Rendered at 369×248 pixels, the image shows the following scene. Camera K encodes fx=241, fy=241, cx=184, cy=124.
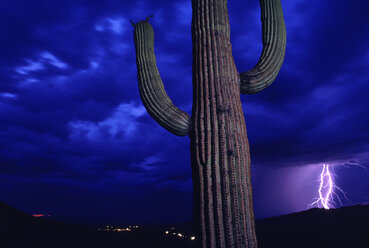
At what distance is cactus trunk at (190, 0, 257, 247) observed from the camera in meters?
2.21

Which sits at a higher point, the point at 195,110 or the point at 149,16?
the point at 149,16

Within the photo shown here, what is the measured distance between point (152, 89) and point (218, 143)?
124 centimetres

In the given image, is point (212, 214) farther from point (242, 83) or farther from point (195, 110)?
point (242, 83)

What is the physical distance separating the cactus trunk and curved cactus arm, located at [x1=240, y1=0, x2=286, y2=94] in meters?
0.25

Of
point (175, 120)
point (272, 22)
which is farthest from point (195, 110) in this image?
point (272, 22)

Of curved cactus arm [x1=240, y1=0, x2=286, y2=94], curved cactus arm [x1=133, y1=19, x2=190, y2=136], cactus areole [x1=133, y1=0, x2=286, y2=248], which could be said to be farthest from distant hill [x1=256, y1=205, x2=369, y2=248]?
curved cactus arm [x1=133, y1=19, x2=190, y2=136]

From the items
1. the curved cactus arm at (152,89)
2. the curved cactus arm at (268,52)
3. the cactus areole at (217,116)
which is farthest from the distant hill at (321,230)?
the curved cactus arm at (152,89)

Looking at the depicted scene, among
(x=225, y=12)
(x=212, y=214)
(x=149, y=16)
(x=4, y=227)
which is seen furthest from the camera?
(x=4, y=227)

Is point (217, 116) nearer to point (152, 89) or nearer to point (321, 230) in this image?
point (152, 89)

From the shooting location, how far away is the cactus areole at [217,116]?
2227 mm

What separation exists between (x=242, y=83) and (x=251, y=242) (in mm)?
1725

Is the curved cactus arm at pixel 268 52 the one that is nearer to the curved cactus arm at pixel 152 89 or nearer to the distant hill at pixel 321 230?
the curved cactus arm at pixel 152 89

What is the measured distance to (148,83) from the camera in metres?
3.23

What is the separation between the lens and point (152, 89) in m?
3.15
